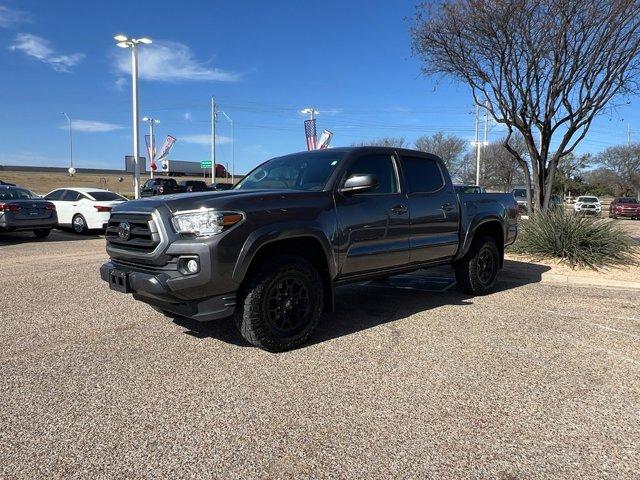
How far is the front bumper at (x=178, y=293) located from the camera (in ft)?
13.4

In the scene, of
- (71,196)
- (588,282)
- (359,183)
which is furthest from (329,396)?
(71,196)

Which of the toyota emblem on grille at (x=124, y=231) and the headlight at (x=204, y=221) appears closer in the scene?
the headlight at (x=204, y=221)

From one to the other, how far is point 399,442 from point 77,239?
13.7 m

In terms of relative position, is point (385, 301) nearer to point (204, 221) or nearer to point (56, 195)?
point (204, 221)

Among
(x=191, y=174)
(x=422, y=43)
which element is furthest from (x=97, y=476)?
(x=191, y=174)

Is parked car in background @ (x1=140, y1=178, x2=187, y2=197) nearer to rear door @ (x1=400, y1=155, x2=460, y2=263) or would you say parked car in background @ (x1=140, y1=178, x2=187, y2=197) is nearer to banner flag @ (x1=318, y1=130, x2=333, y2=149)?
banner flag @ (x1=318, y1=130, x2=333, y2=149)

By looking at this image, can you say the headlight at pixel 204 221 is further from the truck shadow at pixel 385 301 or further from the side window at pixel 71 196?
the side window at pixel 71 196

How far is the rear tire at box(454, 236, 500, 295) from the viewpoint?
699 centimetres

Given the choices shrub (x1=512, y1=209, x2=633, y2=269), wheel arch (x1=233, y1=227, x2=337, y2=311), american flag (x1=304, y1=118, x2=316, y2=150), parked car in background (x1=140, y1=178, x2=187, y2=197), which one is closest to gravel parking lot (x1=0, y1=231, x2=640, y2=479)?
wheel arch (x1=233, y1=227, x2=337, y2=311)

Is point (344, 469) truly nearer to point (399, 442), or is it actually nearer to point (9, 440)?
point (399, 442)

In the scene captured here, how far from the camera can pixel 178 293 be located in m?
4.11

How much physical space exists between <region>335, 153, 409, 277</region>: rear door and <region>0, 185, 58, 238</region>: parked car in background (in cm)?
1102

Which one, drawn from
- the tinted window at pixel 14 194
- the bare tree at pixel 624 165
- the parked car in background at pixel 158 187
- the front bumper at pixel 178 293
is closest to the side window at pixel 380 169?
the front bumper at pixel 178 293

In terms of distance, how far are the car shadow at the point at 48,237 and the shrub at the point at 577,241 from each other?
12.0 m
